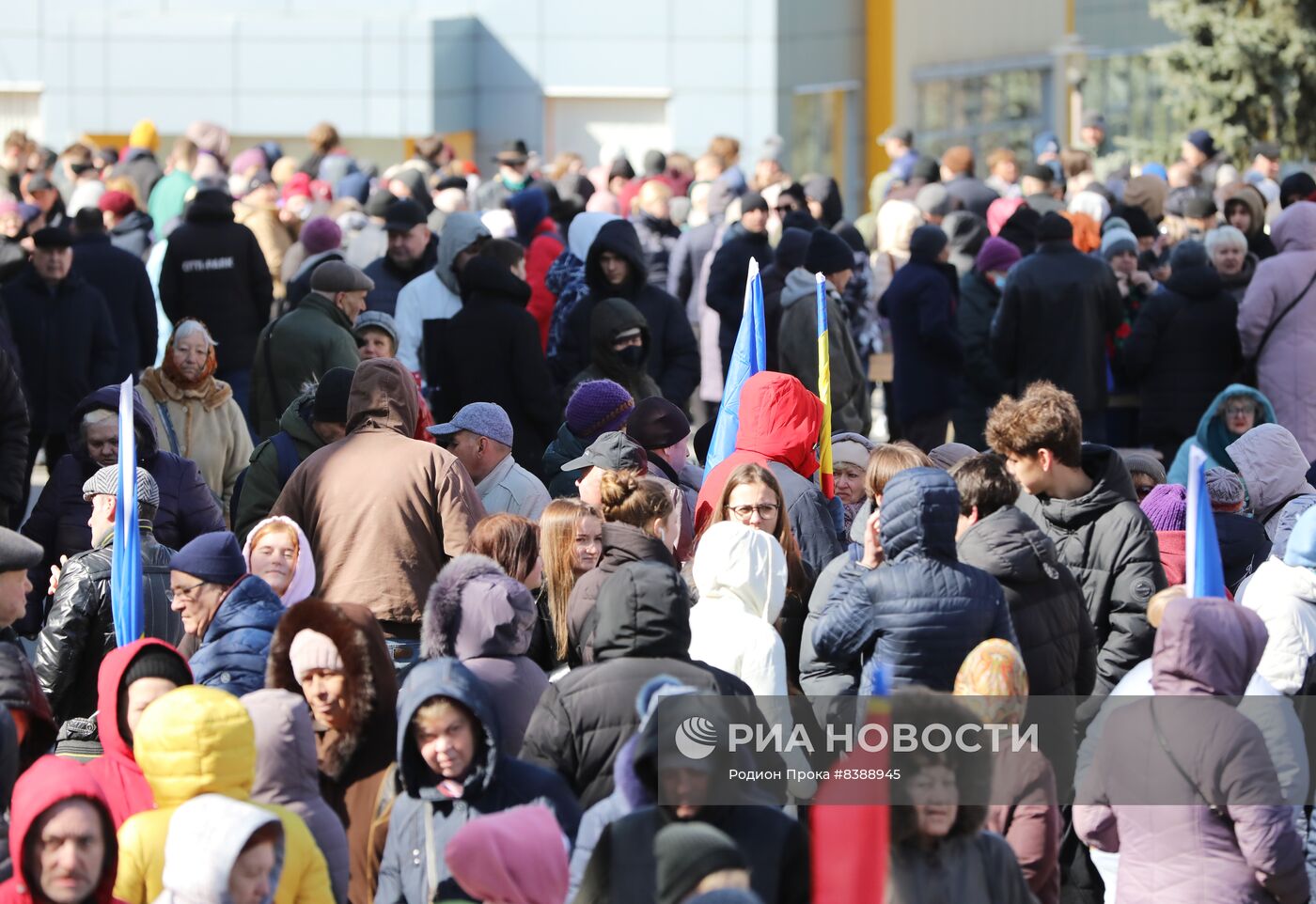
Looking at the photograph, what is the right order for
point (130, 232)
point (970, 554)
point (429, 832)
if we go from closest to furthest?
point (429, 832) → point (970, 554) → point (130, 232)

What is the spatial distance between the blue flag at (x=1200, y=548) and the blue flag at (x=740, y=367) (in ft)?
8.50

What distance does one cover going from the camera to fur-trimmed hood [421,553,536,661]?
5.41 m

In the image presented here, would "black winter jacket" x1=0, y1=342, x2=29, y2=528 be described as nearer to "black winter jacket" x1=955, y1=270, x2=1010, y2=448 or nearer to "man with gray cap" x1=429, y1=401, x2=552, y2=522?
"man with gray cap" x1=429, y1=401, x2=552, y2=522

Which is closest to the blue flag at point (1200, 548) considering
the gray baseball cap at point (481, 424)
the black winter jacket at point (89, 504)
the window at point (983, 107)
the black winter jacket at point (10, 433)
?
the gray baseball cap at point (481, 424)

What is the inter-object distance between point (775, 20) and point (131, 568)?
19565 millimetres

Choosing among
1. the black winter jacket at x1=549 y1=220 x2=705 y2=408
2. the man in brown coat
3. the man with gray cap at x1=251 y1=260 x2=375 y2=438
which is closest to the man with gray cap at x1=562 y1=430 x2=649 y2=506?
the man in brown coat

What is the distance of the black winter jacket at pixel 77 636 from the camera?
20.5 feet

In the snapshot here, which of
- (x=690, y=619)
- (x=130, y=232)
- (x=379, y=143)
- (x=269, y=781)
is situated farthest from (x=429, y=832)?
(x=379, y=143)

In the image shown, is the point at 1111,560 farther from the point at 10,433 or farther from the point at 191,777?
the point at 10,433

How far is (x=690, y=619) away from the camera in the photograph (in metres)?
5.72

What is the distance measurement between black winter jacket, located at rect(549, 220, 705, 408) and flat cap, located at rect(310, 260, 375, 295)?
1.21 metres

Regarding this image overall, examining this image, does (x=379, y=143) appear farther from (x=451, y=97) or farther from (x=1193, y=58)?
(x=1193, y=58)

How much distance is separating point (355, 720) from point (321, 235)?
724 centimetres

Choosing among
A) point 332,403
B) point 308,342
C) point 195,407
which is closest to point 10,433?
point 195,407
